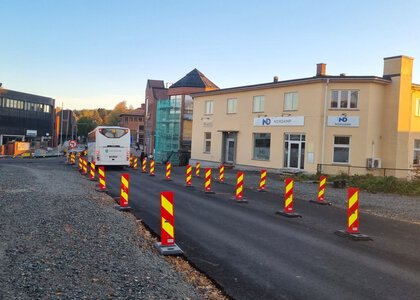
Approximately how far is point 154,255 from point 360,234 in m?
5.55

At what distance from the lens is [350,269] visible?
24.9 feet

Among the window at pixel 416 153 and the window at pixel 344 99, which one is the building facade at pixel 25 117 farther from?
the window at pixel 416 153

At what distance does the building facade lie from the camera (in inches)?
3142

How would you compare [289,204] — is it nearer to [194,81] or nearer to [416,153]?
[416,153]

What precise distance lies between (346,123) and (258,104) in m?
7.82

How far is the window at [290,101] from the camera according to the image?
30359mm

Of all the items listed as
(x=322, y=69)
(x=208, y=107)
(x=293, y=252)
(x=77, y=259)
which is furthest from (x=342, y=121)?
(x=77, y=259)

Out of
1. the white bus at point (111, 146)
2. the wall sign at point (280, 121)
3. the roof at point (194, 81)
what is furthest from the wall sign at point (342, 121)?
the roof at point (194, 81)

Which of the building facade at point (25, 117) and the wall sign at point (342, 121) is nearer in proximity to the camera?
the wall sign at point (342, 121)

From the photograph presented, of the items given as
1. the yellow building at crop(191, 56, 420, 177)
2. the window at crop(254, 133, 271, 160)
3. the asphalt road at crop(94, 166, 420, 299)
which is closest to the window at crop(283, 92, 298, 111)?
the yellow building at crop(191, 56, 420, 177)

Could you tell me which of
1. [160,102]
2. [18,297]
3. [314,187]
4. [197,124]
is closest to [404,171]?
[314,187]

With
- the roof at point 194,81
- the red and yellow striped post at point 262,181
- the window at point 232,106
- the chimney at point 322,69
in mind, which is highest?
the roof at point 194,81

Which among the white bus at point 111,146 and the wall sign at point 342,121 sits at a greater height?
the wall sign at point 342,121

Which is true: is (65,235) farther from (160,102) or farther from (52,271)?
(160,102)
